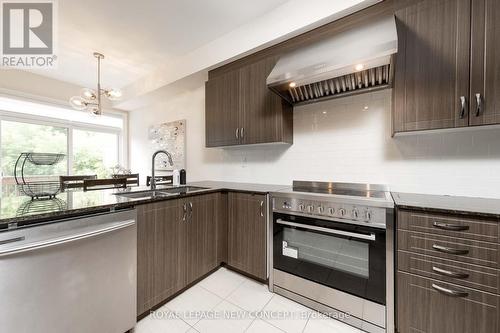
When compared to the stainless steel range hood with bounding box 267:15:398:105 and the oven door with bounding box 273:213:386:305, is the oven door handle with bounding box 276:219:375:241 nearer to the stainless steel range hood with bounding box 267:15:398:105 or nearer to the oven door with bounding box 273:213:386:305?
the oven door with bounding box 273:213:386:305

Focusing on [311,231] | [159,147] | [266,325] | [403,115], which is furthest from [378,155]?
[159,147]

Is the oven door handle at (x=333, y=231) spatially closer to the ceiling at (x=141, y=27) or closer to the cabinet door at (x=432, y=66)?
the cabinet door at (x=432, y=66)

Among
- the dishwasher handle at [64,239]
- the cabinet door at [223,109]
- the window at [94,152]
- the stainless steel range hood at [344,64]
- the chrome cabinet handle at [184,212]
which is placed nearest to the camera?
the dishwasher handle at [64,239]

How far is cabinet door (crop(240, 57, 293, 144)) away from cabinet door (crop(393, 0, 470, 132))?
3.18 ft

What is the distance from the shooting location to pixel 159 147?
152 inches

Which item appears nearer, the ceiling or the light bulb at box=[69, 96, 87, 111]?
the ceiling

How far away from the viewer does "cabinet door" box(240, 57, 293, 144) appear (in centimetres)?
210

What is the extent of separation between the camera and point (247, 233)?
2.04 metres

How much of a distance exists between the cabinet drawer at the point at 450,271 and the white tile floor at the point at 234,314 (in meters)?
0.63

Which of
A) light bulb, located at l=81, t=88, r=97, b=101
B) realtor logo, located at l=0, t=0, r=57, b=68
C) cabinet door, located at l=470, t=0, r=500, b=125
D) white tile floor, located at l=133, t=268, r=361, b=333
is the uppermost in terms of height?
realtor logo, located at l=0, t=0, r=57, b=68

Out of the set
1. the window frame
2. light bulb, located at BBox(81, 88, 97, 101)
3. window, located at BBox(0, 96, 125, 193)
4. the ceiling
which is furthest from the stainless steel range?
the window frame

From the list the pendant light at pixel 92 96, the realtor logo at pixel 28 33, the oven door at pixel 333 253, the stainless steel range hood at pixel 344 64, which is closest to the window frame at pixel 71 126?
the realtor logo at pixel 28 33

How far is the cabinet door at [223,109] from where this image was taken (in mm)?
2363

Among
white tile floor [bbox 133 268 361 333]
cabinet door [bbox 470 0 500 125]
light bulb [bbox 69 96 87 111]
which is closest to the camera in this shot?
cabinet door [bbox 470 0 500 125]
